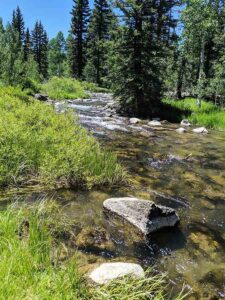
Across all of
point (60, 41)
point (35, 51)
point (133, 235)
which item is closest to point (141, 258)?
point (133, 235)

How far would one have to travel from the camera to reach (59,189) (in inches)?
247

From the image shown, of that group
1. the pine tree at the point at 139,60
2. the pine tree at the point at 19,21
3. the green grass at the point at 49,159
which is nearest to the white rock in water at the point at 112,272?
the green grass at the point at 49,159

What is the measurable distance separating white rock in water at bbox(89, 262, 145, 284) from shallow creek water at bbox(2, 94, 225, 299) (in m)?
0.51

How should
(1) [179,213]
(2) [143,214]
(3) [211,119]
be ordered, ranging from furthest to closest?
(3) [211,119] → (1) [179,213] → (2) [143,214]

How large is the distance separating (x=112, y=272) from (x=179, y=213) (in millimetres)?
2767

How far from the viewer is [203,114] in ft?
59.6

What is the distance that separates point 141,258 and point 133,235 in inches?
20.4

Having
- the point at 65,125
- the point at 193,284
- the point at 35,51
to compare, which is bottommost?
the point at 193,284

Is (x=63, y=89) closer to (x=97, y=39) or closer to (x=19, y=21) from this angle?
(x=97, y=39)

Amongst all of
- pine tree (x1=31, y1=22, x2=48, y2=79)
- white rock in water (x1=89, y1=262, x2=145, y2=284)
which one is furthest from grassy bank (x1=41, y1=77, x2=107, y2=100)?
pine tree (x1=31, y1=22, x2=48, y2=79)

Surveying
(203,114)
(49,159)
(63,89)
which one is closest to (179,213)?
(49,159)

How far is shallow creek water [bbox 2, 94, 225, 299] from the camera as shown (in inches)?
170

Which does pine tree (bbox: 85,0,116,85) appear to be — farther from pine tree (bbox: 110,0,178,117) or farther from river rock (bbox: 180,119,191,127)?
river rock (bbox: 180,119,191,127)

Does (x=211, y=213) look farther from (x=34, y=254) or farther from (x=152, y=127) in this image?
→ (x=152, y=127)
